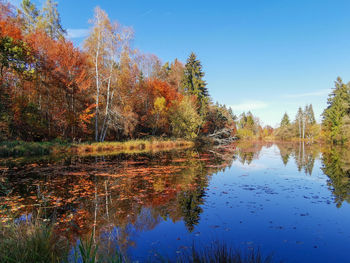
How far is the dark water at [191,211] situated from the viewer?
4176 millimetres

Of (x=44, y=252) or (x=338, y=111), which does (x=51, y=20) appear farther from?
(x=338, y=111)

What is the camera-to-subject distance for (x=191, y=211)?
5.90 meters

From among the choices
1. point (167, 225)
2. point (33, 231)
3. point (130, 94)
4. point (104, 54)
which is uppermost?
point (104, 54)

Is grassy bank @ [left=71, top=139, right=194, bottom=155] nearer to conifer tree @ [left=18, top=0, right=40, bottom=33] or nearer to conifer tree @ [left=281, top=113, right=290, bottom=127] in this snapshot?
conifer tree @ [left=18, top=0, right=40, bottom=33]

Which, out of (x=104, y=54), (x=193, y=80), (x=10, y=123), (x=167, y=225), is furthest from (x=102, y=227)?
(x=193, y=80)

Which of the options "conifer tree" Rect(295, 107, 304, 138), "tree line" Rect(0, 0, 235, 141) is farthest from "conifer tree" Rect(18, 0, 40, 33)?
"conifer tree" Rect(295, 107, 304, 138)

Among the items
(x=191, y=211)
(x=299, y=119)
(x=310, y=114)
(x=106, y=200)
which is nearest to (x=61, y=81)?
(x=106, y=200)

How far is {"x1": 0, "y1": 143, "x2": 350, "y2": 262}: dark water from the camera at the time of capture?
4176 millimetres

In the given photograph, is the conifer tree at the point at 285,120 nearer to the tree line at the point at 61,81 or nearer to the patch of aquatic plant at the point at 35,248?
the tree line at the point at 61,81

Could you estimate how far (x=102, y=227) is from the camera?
475 centimetres

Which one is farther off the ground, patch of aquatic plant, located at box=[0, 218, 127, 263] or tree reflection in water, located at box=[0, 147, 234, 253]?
patch of aquatic plant, located at box=[0, 218, 127, 263]

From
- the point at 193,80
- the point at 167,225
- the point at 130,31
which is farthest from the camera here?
the point at 193,80

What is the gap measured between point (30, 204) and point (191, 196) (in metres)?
5.07

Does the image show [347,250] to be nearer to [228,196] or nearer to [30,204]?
[228,196]
